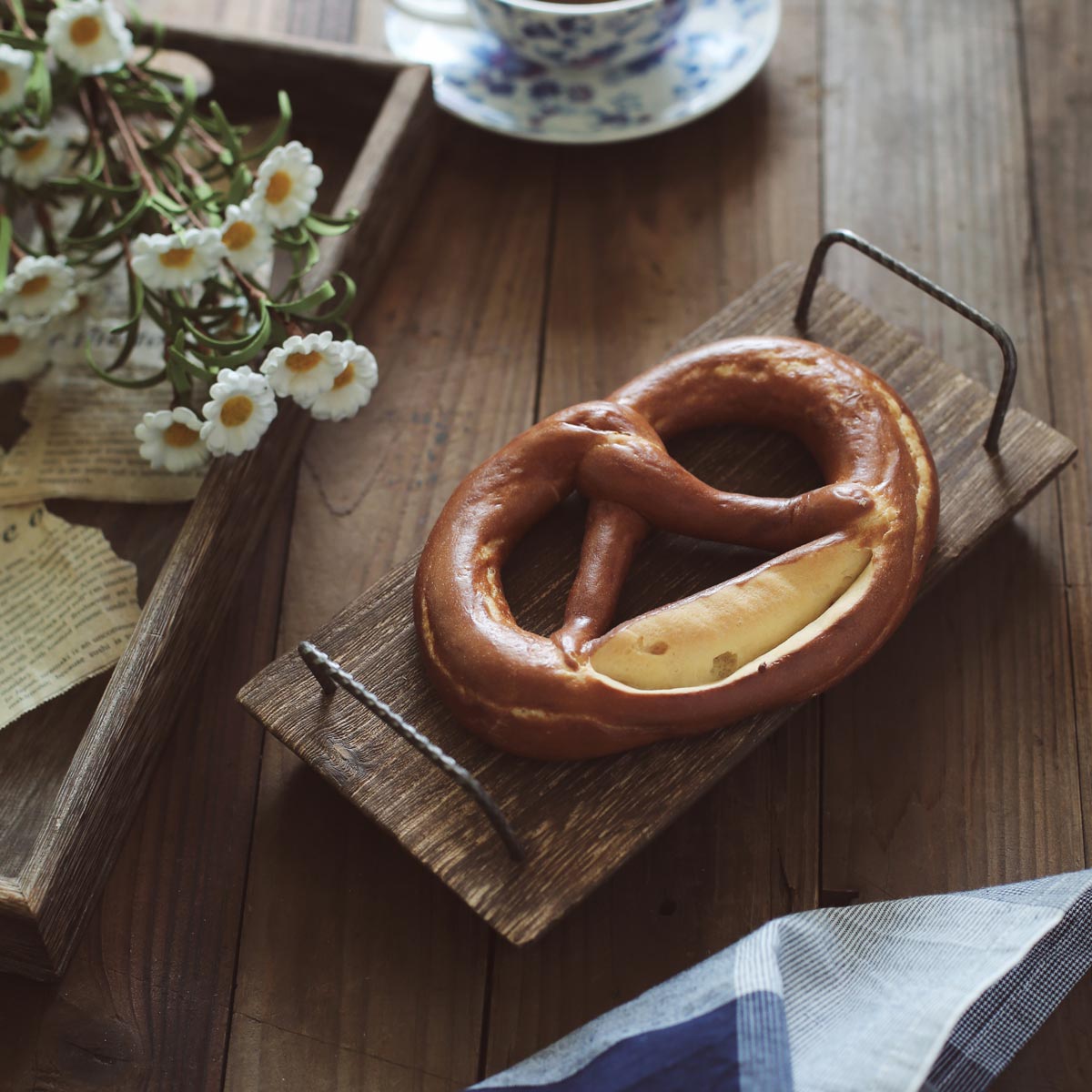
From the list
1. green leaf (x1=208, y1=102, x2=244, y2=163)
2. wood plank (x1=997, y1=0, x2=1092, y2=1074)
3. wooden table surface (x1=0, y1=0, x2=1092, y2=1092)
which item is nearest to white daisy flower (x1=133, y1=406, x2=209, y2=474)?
wooden table surface (x1=0, y1=0, x2=1092, y2=1092)

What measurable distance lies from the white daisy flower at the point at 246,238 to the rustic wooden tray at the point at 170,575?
72mm

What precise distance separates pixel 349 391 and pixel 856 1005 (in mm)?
488

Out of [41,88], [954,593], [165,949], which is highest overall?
[41,88]

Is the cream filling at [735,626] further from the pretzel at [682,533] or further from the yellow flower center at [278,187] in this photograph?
the yellow flower center at [278,187]

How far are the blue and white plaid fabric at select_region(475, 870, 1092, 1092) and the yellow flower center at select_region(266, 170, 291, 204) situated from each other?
0.56m

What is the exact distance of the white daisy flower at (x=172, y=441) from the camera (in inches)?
33.7

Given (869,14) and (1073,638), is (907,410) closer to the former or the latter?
(1073,638)

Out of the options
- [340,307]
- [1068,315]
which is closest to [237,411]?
[340,307]

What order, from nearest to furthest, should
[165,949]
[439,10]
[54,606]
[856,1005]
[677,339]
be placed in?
[856,1005], [165,949], [54,606], [677,339], [439,10]

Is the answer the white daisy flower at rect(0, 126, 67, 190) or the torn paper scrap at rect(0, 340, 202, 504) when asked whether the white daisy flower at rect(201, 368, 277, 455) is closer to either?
the torn paper scrap at rect(0, 340, 202, 504)

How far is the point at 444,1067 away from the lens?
29.8 inches

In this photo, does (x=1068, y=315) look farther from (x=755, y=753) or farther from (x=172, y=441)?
(x=172, y=441)

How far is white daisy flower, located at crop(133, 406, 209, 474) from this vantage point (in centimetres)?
86

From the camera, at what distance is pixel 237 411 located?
83 cm
